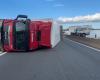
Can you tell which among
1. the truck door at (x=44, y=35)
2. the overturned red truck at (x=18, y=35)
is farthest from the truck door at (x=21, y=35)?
the truck door at (x=44, y=35)

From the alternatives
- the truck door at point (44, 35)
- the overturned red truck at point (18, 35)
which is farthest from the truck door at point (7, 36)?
the truck door at point (44, 35)

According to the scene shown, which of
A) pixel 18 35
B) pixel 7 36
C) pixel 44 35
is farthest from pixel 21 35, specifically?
pixel 44 35

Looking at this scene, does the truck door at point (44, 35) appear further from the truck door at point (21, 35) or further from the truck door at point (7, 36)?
the truck door at point (7, 36)

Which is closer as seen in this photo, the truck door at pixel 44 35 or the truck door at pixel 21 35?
the truck door at pixel 21 35

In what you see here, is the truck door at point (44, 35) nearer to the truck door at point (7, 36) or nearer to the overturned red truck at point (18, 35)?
the overturned red truck at point (18, 35)

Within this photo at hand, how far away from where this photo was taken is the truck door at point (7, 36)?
2456 cm

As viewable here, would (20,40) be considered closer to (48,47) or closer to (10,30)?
(10,30)

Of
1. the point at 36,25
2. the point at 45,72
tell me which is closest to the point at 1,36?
the point at 36,25

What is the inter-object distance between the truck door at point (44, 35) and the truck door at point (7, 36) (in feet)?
9.21

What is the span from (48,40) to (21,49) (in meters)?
3.10

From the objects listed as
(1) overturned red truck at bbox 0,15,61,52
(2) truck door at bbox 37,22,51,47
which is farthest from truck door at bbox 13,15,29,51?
(2) truck door at bbox 37,22,51,47

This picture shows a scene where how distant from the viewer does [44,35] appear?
88.3 feet

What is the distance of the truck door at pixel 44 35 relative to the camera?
26609 mm

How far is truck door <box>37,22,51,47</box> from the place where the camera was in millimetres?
26609
